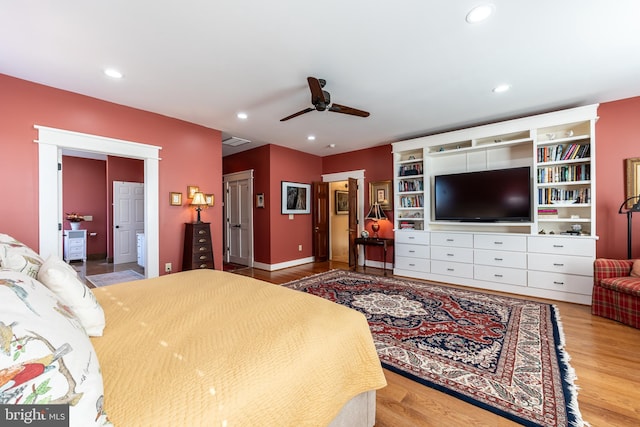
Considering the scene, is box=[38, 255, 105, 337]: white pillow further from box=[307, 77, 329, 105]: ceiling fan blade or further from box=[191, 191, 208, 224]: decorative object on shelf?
box=[191, 191, 208, 224]: decorative object on shelf

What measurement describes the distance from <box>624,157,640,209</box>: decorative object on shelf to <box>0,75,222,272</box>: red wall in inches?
218

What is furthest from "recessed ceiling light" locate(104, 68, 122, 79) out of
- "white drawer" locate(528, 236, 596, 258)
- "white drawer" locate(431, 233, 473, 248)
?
"white drawer" locate(528, 236, 596, 258)

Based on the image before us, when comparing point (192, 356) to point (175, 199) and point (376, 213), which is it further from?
point (376, 213)

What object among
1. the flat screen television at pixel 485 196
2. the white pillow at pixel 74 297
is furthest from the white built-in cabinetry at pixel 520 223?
the white pillow at pixel 74 297

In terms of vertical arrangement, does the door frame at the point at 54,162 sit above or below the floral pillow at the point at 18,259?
above

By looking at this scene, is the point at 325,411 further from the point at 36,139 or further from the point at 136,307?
the point at 36,139

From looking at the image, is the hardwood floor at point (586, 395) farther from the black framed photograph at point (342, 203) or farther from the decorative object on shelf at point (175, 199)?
the black framed photograph at point (342, 203)

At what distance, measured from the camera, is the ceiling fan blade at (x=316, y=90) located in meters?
2.47

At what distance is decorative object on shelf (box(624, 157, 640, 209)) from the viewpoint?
10.3 ft

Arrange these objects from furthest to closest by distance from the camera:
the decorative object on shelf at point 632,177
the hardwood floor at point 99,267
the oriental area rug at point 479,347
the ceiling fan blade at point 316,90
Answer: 1. the hardwood floor at point 99,267
2. the decorative object on shelf at point 632,177
3. the ceiling fan blade at point 316,90
4. the oriental area rug at point 479,347

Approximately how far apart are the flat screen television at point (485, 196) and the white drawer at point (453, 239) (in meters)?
0.28

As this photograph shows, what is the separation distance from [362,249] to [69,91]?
515cm

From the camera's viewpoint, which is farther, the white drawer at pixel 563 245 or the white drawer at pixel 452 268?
the white drawer at pixel 452 268

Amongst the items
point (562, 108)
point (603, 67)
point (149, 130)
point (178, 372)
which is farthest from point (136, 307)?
point (562, 108)
